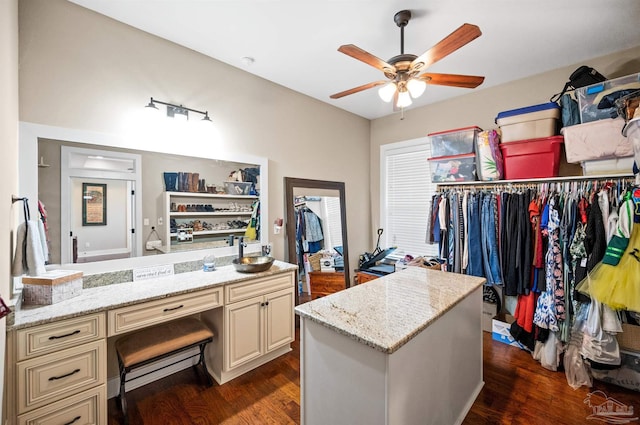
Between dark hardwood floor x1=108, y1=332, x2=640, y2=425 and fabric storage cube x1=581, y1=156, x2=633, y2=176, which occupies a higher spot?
fabric storage cube x1=581, y1=156, x2=633, y2=176

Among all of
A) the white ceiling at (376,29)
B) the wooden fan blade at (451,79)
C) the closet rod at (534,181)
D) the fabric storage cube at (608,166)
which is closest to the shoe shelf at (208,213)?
the white ceiling at (376,29)

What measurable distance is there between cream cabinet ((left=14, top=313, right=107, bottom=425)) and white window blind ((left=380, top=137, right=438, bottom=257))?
3.48m

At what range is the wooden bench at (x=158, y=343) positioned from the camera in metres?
1.82

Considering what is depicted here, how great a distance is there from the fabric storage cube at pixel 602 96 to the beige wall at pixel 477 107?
1.65ft

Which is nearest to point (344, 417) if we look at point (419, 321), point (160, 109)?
point (419, 321)

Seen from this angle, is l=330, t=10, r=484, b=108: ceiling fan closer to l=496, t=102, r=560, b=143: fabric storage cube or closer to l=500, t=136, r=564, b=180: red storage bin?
l=496, t=102, r=560, b=143: fabric storage cube

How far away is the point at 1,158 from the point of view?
125 cm

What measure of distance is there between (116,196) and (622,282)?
374cm

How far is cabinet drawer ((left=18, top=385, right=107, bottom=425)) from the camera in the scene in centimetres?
145

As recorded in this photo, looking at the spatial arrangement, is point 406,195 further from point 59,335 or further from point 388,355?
point 59,335

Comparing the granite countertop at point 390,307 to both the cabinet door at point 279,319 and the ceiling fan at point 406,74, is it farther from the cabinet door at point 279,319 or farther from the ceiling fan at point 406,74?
the ceiling fan at point 406,74

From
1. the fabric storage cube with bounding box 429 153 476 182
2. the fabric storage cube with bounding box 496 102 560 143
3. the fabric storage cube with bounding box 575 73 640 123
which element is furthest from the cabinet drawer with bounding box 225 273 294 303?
the fabric storage cube with bounding box 575 73 640 123

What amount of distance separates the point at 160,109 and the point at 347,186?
2.53 metres

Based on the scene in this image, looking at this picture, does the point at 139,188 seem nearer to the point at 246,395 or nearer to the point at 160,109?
the point at 160,109
